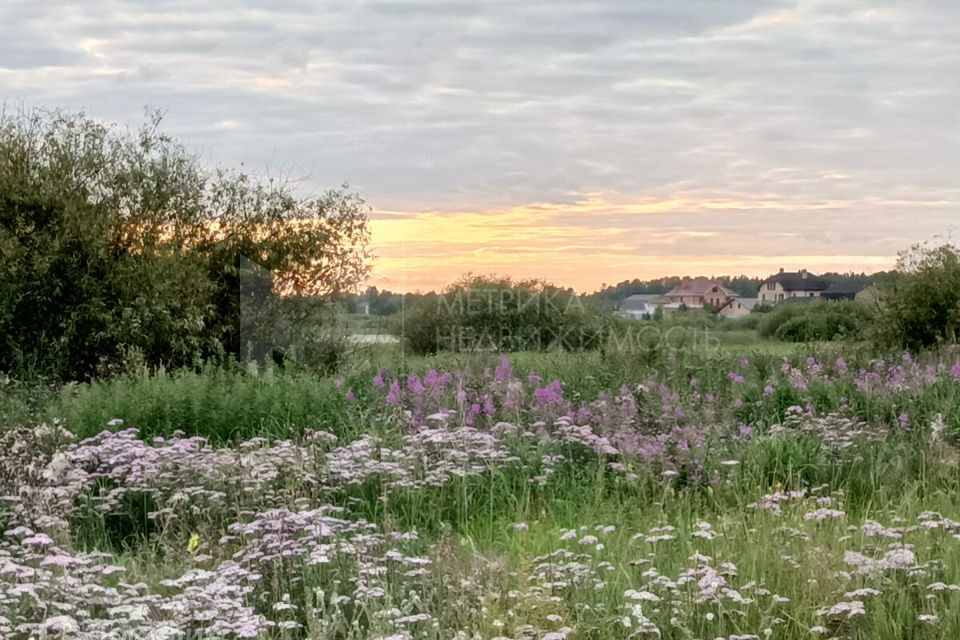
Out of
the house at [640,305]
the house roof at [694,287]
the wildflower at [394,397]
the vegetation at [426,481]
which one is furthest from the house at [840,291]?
the wildflower at [394,397]

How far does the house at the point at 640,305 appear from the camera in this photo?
21.5 meters

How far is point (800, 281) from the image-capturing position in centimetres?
5584

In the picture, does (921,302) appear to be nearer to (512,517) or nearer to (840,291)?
(512,517)

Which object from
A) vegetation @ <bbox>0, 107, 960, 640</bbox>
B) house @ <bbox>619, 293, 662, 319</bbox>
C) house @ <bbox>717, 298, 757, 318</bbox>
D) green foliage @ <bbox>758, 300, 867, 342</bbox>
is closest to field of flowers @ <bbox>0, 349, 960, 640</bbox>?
vegetation @ <bbox>0, 107, 960, 640</bbox>

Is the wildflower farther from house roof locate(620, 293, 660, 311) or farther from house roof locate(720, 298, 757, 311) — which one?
house roof locate(720, 298, 757, 311)

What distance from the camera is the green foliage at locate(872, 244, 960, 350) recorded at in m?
17.2

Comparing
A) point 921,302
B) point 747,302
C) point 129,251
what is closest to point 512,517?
point 129,251

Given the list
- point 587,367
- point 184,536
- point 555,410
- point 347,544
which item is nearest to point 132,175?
point 587,367

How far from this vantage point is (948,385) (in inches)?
336

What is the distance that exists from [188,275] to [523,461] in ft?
28.7

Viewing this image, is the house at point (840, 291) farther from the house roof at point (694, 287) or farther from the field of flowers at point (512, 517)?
the field of flowers at point (512, 517)

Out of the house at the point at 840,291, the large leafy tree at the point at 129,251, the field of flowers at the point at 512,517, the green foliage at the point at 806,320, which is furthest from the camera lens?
the house at the point at 840,291

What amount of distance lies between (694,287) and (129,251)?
44.5ft

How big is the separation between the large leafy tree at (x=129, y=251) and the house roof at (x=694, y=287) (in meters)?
8.95
